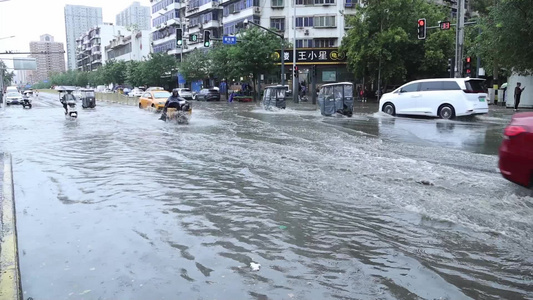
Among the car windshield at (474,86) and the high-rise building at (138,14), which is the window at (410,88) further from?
the high-rise building at (138,14)

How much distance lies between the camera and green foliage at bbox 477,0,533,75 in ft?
56.9

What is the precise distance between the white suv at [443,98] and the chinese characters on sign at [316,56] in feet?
86.0

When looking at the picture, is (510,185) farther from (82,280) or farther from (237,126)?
(237,126)

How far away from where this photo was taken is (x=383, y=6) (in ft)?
110

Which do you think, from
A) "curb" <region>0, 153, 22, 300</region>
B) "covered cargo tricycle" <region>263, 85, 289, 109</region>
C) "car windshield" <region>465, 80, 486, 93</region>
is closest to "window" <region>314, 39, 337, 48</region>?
"covered cargo tricycle" <region>263, 85, 289, 109</region>

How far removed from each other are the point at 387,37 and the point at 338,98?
14421 mm

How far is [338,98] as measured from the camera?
21.5 m

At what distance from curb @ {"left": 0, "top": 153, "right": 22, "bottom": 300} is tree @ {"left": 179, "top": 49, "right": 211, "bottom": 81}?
51271 millimetres

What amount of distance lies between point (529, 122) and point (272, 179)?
4067mm

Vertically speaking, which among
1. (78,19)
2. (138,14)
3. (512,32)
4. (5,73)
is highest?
(78,19)

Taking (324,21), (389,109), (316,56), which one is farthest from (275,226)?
(324,21)

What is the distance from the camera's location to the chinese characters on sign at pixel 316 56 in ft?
149

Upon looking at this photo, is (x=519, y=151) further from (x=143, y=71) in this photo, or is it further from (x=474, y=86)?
(x=143, y=71)

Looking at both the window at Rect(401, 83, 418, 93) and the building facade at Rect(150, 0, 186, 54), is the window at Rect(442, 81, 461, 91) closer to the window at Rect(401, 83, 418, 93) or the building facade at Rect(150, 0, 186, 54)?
the window at Rect(401, 83, 418, 93)
